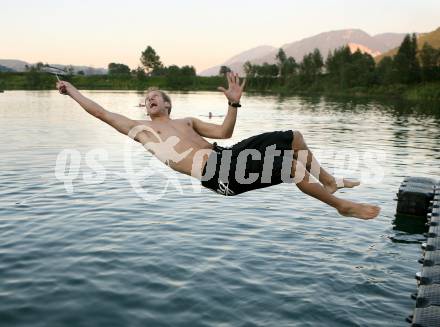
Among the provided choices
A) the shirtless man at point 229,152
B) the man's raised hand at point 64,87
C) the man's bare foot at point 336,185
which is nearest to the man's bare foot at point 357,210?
the shirtless man at point 229,152

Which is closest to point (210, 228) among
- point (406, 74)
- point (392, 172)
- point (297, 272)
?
point (297, 272)

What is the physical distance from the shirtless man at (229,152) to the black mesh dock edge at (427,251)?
1.60m

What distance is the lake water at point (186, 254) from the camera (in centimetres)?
850

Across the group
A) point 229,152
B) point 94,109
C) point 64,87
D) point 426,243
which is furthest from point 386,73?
point 64,87

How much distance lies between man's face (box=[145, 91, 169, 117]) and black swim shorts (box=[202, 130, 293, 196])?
1.31 m

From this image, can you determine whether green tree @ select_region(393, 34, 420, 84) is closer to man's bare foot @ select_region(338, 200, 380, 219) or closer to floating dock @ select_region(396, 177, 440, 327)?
floating dock @ select_region(396, 177, 440, 327)

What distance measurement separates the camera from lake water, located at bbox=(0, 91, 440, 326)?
8.50m

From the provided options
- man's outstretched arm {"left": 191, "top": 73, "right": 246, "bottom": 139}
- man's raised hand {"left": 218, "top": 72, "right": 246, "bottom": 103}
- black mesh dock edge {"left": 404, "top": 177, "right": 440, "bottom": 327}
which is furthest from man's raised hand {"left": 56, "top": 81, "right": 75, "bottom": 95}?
black mesh dock edge {"left": 404, "top": 177, "right": 440, "bottom": 327}

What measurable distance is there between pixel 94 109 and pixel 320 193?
4212 millimetres

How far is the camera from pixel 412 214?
51.5ft

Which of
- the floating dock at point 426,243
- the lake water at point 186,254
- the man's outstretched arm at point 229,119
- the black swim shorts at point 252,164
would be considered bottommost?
the lake water at point 186,254

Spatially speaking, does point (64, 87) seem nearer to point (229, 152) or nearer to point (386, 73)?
point (229, 152)

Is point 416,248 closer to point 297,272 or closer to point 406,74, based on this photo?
point 297,272

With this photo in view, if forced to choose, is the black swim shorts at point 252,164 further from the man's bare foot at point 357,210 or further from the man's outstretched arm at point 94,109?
the man's outstretched arm at point 94,109
